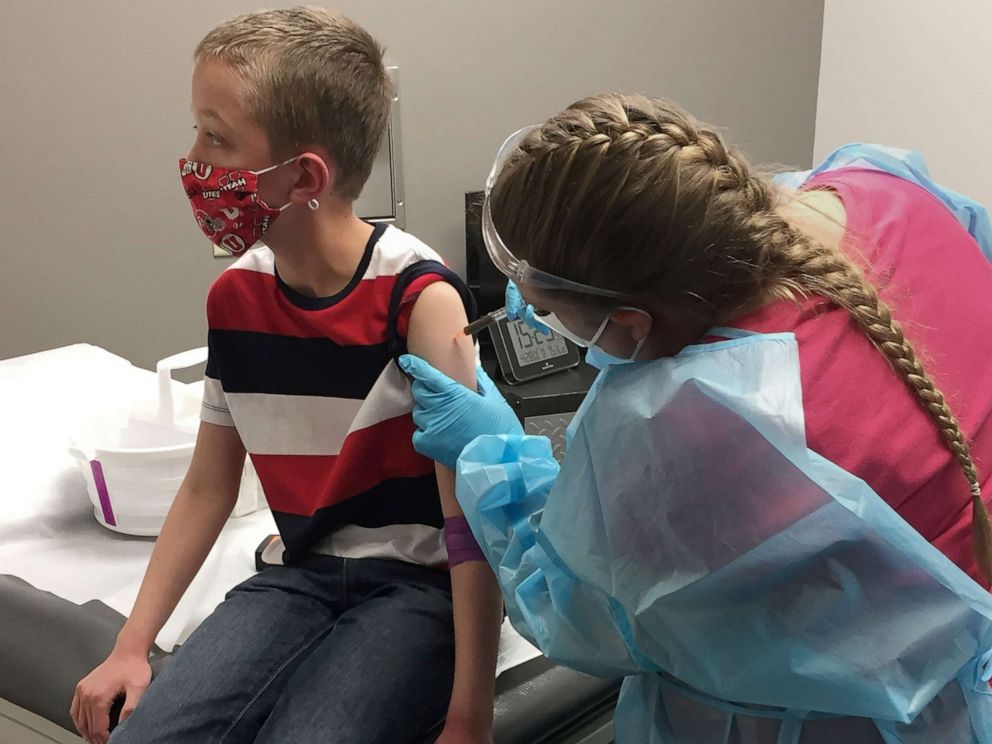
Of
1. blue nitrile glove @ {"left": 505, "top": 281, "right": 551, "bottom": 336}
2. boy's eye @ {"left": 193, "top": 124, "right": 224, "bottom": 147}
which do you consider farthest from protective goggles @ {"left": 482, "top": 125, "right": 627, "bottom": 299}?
boy's eye @ {"left": 193, "top": 124, "right": 224, "bottom": 147}

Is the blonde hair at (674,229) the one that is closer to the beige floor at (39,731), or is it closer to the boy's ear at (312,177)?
the boy's ear at (312,177)

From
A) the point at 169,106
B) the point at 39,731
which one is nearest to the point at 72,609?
the point at 39,731

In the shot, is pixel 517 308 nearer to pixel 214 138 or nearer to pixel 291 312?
pixel 291 312

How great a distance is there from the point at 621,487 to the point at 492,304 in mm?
1841

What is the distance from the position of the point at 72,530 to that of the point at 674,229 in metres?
1.18

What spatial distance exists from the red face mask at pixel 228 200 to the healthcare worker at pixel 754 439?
314 millimetres

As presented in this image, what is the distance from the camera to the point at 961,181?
103 inches

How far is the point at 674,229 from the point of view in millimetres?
779

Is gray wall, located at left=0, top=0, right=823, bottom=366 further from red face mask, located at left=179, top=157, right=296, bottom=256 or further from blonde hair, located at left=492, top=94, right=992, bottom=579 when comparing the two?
blonde hair, located at left=492, top=94, right=992, bottom=579

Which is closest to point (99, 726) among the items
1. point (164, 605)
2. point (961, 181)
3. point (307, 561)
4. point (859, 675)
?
point (164, 605)

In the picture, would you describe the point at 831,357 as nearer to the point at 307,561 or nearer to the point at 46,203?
the point at 307,561

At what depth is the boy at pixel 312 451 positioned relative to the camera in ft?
3.34

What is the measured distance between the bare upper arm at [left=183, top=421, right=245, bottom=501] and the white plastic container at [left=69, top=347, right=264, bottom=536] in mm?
190

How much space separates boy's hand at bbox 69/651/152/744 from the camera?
1094mm
